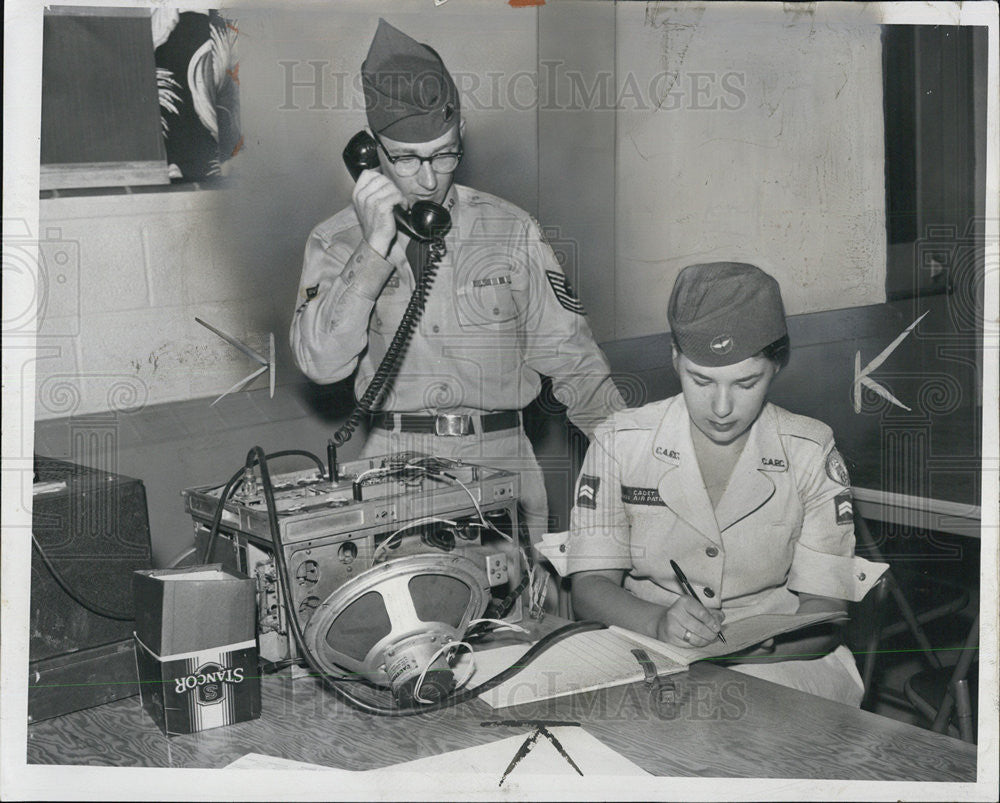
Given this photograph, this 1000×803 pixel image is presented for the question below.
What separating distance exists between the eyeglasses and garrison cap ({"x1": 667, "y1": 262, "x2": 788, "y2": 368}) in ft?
1.64

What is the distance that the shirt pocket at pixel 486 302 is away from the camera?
6.31 ft

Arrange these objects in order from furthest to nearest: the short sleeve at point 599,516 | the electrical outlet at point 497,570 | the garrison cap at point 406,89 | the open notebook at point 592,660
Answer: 1. the short sleeve at point 599,516
2. the garrison cap at point 406,89
3. the electrical outlet at point 497,570
4. the open notebook at point 592,660

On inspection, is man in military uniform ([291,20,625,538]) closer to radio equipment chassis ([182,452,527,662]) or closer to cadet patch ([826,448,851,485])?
radio equipment chassis ([182,452,527,662])

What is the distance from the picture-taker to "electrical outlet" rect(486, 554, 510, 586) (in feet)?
5.47

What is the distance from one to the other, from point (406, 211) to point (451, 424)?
0.43 metres

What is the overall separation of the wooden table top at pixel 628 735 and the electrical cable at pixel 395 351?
1.77 feet

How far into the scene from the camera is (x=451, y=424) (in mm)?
1928

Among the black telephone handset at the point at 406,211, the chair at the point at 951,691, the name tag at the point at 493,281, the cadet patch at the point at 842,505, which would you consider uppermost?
the black telephone handset at the point at 406,211

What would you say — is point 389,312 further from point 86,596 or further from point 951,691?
point 951,691

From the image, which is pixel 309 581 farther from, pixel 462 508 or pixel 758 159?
pixel 758 159

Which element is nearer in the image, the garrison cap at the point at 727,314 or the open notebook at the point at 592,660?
the open notebook at the point at 592,660

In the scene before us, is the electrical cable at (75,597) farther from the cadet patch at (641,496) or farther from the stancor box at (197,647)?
the cadet patch at (641,496)

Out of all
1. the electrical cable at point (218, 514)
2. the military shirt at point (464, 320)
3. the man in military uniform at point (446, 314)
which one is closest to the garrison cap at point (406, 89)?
the man in military uniform at point (446, 314)

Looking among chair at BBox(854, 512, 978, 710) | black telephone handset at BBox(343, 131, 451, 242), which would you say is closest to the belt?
black telephone handset at BBox(343, 131, 451, 242)
